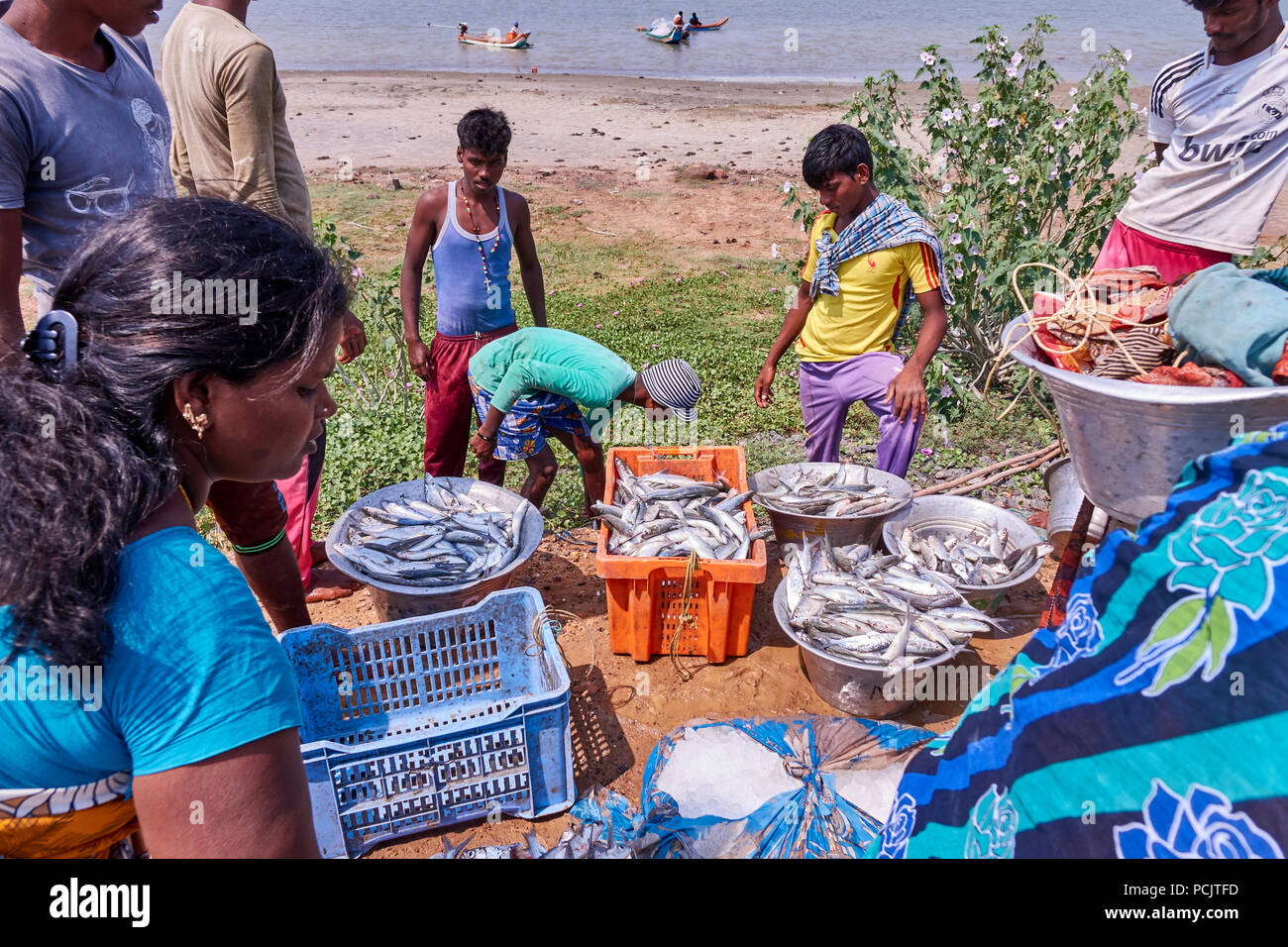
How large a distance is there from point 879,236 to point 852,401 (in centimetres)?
96

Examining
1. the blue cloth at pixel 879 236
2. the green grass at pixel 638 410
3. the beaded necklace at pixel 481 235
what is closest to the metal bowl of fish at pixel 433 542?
the green grass at pixel 638 410

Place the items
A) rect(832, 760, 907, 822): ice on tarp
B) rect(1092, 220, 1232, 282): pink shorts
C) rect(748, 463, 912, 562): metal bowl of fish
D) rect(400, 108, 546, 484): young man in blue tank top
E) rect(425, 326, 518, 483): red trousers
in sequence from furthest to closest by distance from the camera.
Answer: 1. rect(425, 326, 518, 483): red trousers
2. rect(400, 108, 546, 484): young man in blue tank top
3. rect(748, 463, 912, 562): metal bowl of fish
4. rect(1092, 220, 1232, 282): pink shorts
5. rect(832, 760, 907, 822): ice on tarp

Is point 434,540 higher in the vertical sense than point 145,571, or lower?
lower

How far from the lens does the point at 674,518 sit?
4.51 meters

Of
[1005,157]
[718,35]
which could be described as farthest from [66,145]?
[718,35]

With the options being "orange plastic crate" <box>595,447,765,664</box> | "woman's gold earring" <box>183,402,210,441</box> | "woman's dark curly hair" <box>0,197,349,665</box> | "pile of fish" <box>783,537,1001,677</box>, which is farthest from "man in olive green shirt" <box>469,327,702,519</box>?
"woman's gold earring" <box>183,402,210,441</box>

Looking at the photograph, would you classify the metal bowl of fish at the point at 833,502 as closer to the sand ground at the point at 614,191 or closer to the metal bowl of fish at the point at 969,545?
the metal bowl of fish at the point at 969,545

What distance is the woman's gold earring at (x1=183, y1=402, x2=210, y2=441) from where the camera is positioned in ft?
5.14

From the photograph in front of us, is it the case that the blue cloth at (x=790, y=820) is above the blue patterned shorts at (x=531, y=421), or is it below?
below

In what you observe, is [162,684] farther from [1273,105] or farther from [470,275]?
[1273,105]

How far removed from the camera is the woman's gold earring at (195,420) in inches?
61.7

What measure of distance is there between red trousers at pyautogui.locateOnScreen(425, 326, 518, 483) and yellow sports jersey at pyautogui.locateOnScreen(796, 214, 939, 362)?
190cm

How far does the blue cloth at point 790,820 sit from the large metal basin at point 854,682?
0.35 m

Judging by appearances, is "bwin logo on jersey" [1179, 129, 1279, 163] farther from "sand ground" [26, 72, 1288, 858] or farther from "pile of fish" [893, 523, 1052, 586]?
"sand ground" [26, 72, 1288, 858]
